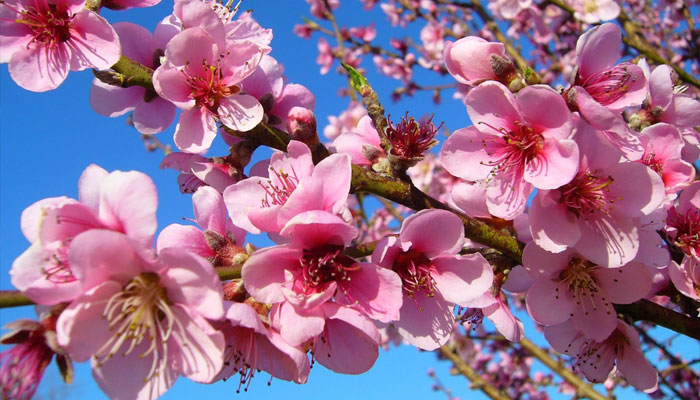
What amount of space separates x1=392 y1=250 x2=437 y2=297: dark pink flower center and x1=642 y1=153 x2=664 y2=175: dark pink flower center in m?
0.94

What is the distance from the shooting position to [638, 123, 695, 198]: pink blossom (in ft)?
6.08

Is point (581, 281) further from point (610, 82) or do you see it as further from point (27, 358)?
point (27, 358)

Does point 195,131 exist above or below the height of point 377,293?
above

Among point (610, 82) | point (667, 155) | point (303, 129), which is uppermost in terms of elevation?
point (303, 129)

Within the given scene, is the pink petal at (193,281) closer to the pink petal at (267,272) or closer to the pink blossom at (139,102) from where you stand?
the pink petal at (267,272)

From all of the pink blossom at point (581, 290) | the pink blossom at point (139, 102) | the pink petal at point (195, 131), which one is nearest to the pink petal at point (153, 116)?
the pink blossom at point (139, 102)

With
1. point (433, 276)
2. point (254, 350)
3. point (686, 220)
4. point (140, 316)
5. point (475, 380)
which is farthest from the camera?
point (475, 380)

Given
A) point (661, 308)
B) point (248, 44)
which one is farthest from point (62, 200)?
point (661, 308)

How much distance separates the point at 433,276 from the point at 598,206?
1.89ft

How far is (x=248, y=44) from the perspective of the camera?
66.0 inches

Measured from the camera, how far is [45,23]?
166 cm

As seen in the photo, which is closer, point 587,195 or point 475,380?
point 587,195

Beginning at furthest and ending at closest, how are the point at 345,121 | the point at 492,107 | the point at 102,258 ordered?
the point at 345,121, the point at 492,107, the point at 102,258

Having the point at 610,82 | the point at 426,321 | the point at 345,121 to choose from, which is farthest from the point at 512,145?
the point at 345,121
